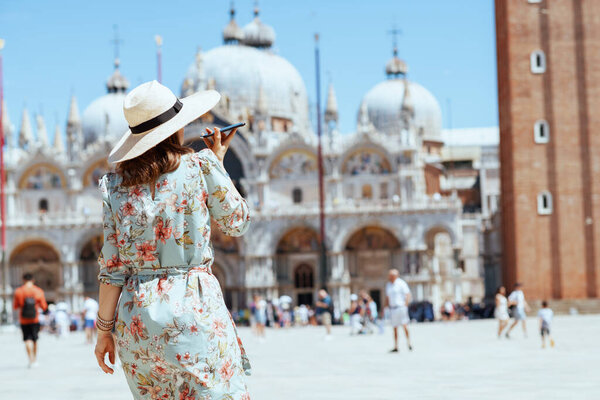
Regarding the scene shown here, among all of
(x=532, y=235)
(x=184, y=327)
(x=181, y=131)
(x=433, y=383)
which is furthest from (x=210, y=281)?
(x=532, y=235)

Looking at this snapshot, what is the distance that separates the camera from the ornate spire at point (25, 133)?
225 feet

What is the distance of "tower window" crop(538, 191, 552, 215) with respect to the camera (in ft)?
127

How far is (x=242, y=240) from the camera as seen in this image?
5622 centimetres

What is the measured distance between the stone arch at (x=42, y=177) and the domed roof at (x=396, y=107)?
2510cm

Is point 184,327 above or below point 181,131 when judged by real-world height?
below

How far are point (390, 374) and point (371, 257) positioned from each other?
4412cm

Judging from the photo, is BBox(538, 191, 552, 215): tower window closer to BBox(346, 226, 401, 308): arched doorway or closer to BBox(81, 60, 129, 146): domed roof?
BBox(346, 226, 401, 308): arched doorway

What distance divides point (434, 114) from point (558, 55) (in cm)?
3930

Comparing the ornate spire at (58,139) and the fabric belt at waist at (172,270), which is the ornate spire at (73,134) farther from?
the fabric belt at waist at (172,270)

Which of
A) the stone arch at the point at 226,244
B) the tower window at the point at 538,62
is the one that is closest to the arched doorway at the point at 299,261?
the stone arch at the point at 226,244

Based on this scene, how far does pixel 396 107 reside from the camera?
75.3 meters

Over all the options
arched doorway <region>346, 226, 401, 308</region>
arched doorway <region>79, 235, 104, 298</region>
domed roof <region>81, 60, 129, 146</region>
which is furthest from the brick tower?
domed roof <region>81, 60, 129, 146</region>

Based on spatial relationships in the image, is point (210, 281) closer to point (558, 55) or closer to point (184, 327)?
point (184, 327)

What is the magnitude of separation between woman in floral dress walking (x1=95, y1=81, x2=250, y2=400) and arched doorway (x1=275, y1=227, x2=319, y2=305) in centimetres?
5205
